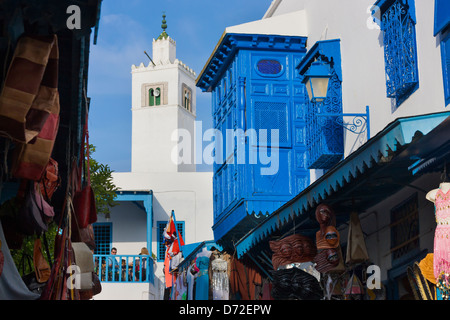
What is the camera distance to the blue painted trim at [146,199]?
101 feet

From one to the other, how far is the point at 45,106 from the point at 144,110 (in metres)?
41.1

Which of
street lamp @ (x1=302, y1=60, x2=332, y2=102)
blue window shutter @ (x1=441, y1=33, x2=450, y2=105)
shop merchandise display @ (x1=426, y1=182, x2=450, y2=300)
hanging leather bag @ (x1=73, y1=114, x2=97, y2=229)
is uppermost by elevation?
street lamp @ (x1=302, y1=60, x2=332, y2=102)

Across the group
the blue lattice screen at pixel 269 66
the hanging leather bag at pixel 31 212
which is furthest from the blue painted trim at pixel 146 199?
the hanging leather bag at pixel 31 212

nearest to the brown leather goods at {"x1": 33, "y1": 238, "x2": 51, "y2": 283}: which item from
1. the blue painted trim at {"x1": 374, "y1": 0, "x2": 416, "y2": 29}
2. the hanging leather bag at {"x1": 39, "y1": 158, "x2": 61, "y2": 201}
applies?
the hanging leather bag at {"x1": 39, "y1": 158, "x2": 61, "y2": 201}

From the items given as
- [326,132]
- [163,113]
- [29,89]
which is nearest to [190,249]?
[326,132]

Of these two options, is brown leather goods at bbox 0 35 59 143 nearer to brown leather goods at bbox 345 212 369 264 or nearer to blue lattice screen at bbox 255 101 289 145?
brown leather goods at bbox 345 212 369 264

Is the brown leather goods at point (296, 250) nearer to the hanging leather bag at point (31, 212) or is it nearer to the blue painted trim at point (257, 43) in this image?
the hanging leather bag at point (31, 212)

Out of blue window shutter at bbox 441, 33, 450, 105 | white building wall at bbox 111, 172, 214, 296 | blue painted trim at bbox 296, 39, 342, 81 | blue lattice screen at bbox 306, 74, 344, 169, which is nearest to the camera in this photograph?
blue window shutter at bbox 441, 33, 450, 105

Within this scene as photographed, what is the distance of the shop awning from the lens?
28.3 ft

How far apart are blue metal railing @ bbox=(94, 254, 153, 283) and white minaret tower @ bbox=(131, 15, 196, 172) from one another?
16.6 meters

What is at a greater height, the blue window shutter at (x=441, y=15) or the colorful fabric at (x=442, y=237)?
the blue window shutter at (x=441, y=15)

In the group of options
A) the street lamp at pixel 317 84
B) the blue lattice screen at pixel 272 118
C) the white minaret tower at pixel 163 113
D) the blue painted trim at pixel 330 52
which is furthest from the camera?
the white minaret tower at pixel 163 113

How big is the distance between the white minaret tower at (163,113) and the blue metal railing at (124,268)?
54.6ft
